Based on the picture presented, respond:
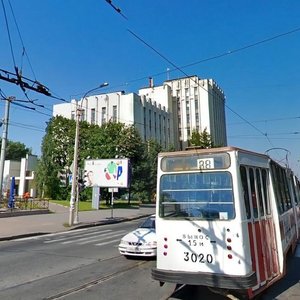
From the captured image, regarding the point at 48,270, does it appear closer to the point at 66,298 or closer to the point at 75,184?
the point at 66,298

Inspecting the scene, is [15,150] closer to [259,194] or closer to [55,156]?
[55,156]

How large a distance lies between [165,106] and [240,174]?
243ft

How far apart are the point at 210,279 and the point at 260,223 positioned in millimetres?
1532

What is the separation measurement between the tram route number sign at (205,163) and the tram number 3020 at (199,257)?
1.55 m

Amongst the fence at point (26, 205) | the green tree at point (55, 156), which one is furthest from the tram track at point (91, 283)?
the green tree at point (55, 156)

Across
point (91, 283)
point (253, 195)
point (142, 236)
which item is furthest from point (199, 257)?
point (142, 236)

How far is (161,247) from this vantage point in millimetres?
7074

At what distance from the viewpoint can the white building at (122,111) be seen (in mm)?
64000

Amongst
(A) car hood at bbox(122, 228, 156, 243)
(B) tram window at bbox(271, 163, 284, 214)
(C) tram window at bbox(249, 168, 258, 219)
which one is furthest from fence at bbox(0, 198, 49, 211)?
(C) tram window at bbox(249, 168, 258, 219)

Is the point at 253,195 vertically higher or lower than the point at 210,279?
higher

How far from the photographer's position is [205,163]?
705 centimetres

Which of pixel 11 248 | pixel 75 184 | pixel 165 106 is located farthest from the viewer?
pixel 165 106

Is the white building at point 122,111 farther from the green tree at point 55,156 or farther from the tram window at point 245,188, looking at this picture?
the tram window at point 245,188

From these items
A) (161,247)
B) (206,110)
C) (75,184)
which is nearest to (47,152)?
(75,184)
